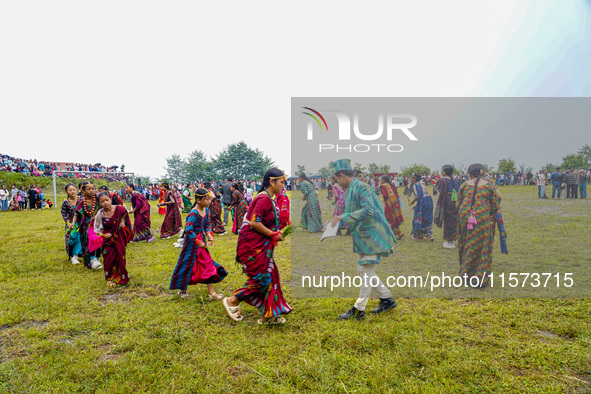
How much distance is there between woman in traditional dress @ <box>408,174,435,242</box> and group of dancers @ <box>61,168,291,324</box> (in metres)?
4.37

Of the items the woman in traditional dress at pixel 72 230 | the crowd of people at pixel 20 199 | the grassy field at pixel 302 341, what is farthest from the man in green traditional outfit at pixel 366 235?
the crowd of people at pixel 20 199

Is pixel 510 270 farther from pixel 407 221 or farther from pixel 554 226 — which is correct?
pixel 407 221

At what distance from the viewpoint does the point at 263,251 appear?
4004 mm

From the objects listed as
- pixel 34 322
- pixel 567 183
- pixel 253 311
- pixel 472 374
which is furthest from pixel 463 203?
pixel 34 322

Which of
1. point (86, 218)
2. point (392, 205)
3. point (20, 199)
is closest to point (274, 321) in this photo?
point (392, 205)

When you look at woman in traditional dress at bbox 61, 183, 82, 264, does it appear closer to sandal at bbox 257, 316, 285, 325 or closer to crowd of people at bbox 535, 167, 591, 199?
sandal at bbox 257, 316, 285, 325

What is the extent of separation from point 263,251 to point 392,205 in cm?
470

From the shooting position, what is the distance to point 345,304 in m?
4.72

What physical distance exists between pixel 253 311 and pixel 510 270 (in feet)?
13.6

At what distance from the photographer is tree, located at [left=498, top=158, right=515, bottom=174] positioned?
566 cm

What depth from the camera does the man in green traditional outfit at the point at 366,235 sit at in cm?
407

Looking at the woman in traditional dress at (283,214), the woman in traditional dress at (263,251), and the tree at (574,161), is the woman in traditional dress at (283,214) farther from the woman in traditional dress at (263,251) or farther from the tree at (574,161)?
the tree at (574,161)

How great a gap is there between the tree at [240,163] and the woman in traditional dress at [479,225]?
2211 inches

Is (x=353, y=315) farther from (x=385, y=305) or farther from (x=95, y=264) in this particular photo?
(x=95, y=264)
